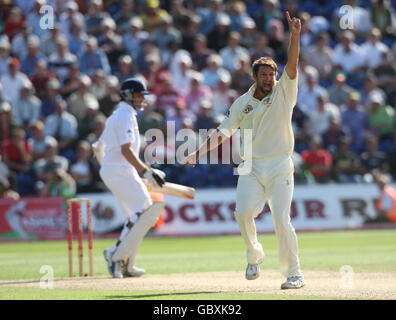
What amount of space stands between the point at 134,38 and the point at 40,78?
2.64m

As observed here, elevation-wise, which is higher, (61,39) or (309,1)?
(309,1)

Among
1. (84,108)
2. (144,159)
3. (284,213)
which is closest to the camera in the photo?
(284,213)

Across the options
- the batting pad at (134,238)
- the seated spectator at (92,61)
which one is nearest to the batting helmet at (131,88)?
the batting pad at (134,238)

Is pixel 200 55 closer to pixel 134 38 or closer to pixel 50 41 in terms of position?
pixel 134 38

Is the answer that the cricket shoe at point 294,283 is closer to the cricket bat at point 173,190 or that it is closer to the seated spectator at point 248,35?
the cricket bat at point 173,190

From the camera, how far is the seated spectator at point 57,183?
1881 centimetres

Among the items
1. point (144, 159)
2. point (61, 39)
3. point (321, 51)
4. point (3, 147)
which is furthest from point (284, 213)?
point (321, 51)

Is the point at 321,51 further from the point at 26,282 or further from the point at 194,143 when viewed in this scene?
the point at 26,282

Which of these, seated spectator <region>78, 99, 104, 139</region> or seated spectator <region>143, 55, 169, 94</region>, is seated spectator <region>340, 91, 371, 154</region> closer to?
seated spectator <region>143, 55, 169, 94</region>

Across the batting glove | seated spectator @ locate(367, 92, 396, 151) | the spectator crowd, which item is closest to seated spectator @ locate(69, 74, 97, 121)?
the spectator crowd

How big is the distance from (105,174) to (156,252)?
4.50 m

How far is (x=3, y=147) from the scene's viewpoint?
19328 mm

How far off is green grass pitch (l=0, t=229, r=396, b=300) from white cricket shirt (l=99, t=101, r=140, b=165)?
150cm

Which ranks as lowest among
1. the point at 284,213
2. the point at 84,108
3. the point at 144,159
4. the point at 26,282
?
the point at 26,282
